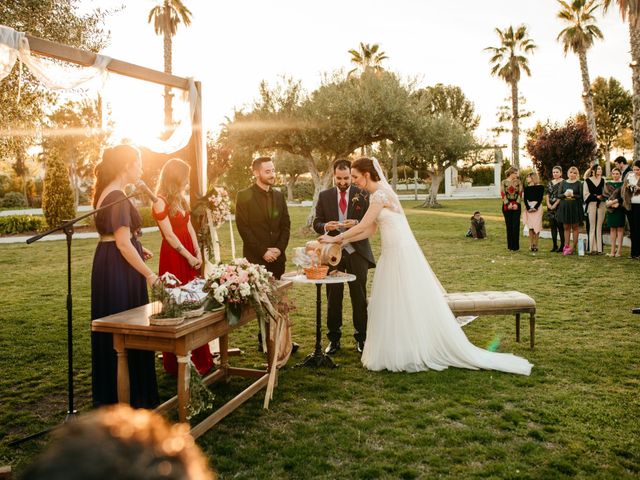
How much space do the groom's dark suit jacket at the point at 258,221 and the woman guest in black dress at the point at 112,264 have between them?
2045 millimetres

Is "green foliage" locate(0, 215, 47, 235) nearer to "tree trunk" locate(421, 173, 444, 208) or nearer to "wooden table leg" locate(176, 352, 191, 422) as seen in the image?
"wooden table leg" locate(176, 352, 191, 422)

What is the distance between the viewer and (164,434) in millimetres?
815

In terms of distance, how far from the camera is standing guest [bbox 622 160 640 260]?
12.8m

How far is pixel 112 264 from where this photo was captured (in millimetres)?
4719

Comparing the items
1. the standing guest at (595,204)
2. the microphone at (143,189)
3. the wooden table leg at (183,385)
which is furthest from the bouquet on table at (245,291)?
the standing guest at (595,204)

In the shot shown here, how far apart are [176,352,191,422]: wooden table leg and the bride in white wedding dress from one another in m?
2.46

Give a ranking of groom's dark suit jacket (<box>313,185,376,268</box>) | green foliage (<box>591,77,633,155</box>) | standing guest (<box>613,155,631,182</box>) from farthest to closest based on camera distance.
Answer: green foliage (<box>591,77,633,155</box>) < standing guest (<box>613,155,631,182</box>) < groom's dark suit jacket (<box>313,185,376,268</box>)

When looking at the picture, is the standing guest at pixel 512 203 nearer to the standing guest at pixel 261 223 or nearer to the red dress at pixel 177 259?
the standing guest at pixel 261 223

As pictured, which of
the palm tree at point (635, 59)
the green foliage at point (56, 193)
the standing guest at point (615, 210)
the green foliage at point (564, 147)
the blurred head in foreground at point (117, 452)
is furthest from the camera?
the green foliage at point (564, 147)

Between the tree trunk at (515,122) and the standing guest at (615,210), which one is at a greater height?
the tree trunk at (515,122)

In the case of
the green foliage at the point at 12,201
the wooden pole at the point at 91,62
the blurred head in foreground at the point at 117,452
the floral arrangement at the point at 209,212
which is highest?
the wooden pole at the point at 91,62

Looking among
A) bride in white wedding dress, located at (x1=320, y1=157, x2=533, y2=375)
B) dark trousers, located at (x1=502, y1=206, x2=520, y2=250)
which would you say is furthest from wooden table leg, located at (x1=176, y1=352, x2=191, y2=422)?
dark trousers, located at (x1=502, y1=206, x2=520, y2=250)

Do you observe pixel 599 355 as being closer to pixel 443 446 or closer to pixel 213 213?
pixel 443 446

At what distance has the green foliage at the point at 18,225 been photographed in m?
23.9
